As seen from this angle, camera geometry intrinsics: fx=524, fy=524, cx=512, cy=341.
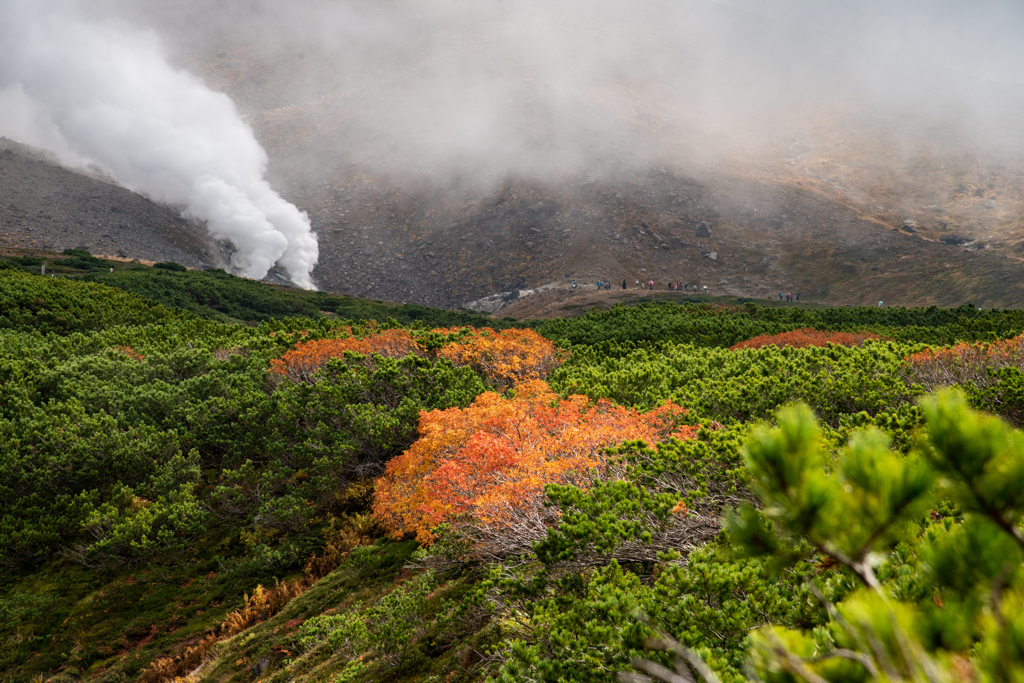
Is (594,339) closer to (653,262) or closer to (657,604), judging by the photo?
(657,604)

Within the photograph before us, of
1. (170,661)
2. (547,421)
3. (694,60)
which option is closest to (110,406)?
(170,661)

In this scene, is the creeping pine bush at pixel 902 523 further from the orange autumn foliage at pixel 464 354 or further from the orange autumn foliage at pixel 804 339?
the orange autumn foliage at pixel 804 339

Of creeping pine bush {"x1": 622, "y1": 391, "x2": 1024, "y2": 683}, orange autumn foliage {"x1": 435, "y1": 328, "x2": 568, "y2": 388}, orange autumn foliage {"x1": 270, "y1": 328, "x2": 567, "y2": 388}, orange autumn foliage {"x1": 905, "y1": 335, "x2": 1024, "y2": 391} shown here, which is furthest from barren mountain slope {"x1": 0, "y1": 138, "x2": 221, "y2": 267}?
creeping pine bush {"x1": 622, "y1": 391, "x2": 1024, "y2": 683}

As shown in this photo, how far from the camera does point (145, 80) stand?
239 ft

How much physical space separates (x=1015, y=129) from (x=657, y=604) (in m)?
103

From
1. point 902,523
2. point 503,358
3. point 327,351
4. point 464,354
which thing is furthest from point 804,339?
point 902,523

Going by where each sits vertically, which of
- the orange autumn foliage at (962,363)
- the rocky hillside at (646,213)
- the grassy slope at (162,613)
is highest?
the rocky hillside at (646,213)

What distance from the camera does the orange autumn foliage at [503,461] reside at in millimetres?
6238

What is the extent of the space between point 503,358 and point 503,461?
7.42 m

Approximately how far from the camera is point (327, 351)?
14.8m

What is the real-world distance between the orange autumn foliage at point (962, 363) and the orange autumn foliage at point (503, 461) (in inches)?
183

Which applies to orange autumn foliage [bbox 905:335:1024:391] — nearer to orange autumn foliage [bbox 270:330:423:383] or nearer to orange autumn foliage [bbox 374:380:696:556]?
orange autumn foliage [bbox 374:380:696:556]

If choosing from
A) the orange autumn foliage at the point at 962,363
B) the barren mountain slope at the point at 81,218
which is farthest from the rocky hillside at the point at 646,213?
the orange autumn foliage at the point at 962,363

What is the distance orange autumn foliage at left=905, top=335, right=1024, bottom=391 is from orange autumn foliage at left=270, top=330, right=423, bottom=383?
443 inches
